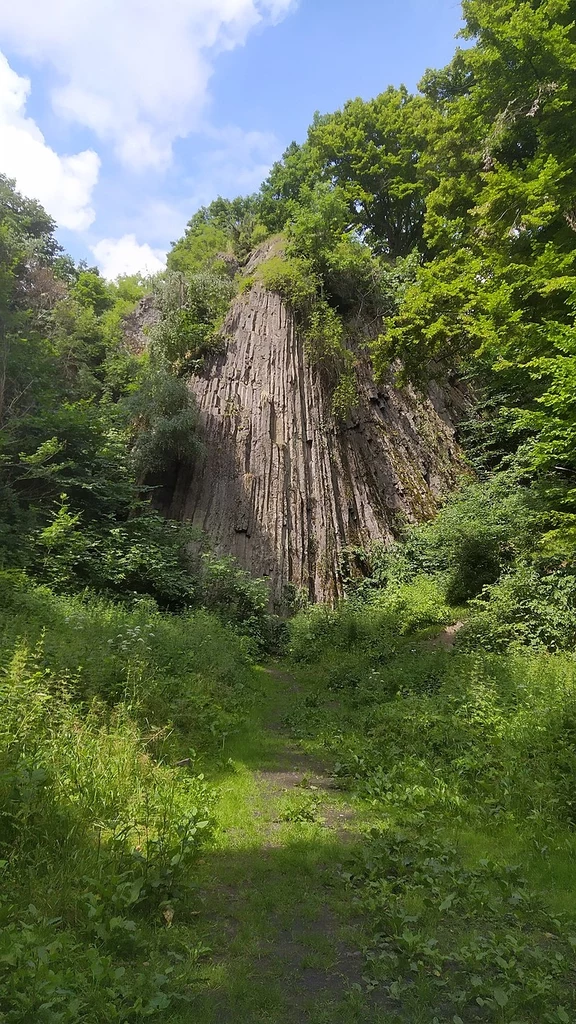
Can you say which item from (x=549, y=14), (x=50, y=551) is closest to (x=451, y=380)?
(x=549, y=14)

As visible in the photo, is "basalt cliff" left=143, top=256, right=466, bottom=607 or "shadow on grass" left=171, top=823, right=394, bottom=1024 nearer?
"shadow on grass" left=171, top=823, right=394, bottom=1024

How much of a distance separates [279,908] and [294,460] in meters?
14.6

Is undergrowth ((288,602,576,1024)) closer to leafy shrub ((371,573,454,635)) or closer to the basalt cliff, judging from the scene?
leafy shrub ((371,573,454,635))

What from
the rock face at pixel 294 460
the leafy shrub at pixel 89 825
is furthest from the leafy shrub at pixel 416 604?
the leafy shrub at pixel 89 825

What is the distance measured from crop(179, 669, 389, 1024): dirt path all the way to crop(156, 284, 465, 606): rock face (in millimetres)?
9772

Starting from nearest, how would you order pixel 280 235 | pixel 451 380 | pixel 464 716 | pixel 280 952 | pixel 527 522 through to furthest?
pixel 280 952 < pixel 464 716 < pixel 527 522 < pixel 451 380 < pixel 280 235

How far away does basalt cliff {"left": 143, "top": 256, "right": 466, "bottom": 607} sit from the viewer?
1581 cm

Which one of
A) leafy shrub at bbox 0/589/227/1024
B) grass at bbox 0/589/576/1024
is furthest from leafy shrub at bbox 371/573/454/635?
leafy shrub at bbox 0/589/227/1024

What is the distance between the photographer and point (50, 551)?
11234mm

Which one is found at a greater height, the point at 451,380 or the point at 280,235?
the point at 280,235

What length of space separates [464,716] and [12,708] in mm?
4903

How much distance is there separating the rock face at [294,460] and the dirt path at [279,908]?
9772mm

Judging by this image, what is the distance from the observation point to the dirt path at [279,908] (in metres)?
2.46

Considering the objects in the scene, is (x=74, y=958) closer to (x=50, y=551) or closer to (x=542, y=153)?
(x=50, y=551)
